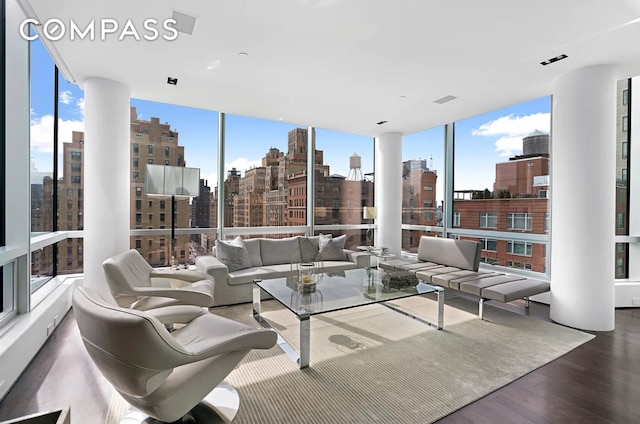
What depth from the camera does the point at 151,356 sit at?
156 centimetres

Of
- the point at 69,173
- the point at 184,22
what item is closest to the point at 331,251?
the point at 184,22

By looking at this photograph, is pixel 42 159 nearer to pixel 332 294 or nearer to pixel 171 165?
pixel 171 165

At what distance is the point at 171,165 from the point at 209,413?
395 centimetres

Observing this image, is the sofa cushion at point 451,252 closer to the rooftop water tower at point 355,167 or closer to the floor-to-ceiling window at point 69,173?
the rooftop water tower at point 355,167

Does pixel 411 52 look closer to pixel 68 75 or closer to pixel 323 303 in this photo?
pixel 323 303

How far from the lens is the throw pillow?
15.1 feet

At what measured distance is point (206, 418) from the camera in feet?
6.68

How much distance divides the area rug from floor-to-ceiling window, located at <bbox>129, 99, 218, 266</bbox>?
1695mm

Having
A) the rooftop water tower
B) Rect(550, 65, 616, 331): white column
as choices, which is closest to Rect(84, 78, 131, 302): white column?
the rooftop water tower

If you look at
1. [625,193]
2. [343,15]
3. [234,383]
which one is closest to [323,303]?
[234,383]

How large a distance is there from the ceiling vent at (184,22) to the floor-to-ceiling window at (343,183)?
3.91 m

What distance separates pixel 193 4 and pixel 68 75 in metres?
2.37

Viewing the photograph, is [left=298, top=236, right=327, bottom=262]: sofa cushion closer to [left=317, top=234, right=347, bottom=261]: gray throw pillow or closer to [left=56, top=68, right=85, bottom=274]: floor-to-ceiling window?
[left=317, top=234, right=347, bottom=261]: gray throw pillow

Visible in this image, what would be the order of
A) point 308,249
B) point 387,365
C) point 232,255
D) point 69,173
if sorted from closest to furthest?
point 387,365, point 69,173, point 232,255, point 308,249
